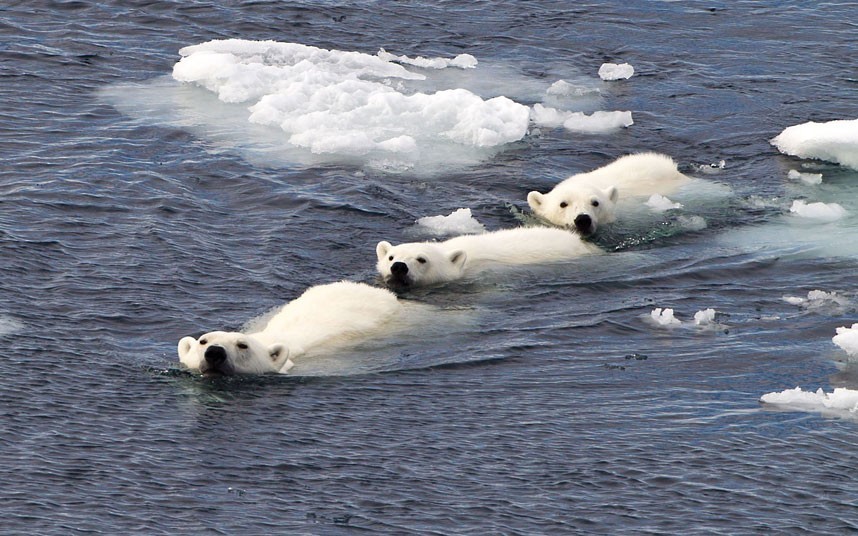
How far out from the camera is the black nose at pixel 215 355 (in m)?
10.5

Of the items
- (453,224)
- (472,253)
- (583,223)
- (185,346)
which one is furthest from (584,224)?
(185,346)

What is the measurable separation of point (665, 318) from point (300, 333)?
293cm

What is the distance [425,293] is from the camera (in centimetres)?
1294

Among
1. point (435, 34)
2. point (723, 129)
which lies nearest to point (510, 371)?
point (723, 129)

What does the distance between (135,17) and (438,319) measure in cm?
1074

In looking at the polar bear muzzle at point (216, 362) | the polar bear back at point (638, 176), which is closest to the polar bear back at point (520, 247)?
the polar bear back at point (638, 176)

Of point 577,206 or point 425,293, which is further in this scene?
point 577,206

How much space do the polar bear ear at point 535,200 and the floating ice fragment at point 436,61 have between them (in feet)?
16.7

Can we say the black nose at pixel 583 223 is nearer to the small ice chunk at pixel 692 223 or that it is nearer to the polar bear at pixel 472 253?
the polar bear at pixel 472 253

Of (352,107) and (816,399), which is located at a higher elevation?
(352,107)

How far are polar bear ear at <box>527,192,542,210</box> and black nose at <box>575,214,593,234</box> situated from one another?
0.69 m

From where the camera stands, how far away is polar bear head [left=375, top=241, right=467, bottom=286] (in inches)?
507

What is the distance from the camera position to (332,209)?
575 inches

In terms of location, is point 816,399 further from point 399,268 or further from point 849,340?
point 399,268
